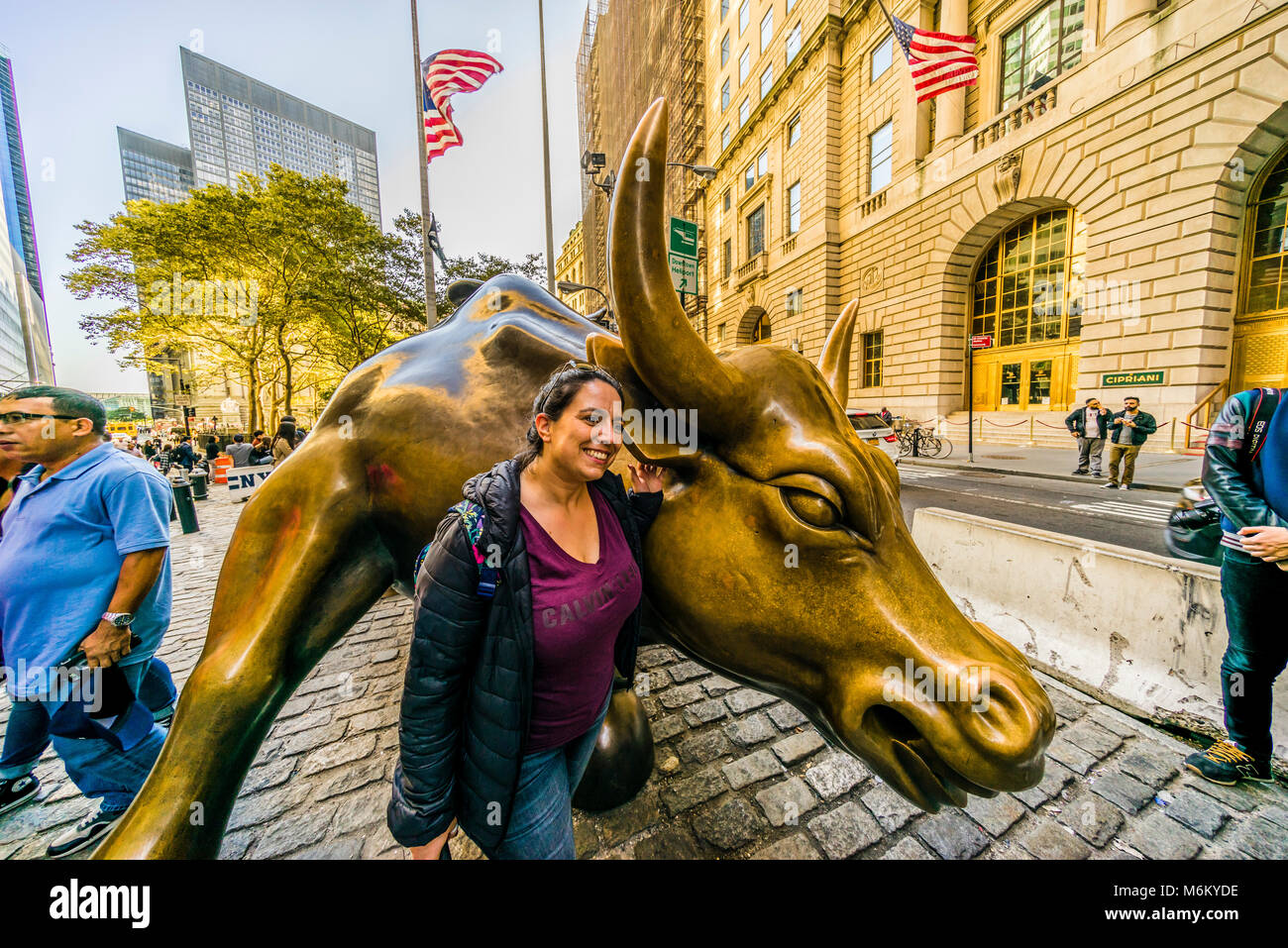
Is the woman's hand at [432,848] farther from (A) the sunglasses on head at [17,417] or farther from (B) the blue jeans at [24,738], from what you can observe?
(A) the sunglasses on head at [17,417]

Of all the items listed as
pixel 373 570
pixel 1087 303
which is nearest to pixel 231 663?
pixel 373 570

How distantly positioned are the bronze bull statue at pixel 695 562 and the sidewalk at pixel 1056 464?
39.3 ft

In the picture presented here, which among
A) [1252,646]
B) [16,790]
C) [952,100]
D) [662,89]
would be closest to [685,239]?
[952,100]

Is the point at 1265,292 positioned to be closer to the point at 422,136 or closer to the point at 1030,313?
the point at 1030,313

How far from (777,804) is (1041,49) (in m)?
24.6

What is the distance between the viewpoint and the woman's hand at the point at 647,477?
5.41ft

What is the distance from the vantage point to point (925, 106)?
62.7 ft

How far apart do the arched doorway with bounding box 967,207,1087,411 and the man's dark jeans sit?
18.1 m

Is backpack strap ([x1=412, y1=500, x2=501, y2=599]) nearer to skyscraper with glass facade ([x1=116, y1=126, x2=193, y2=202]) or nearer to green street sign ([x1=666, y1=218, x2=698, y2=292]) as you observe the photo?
green street sign ([x1=666, y1=218, x2=698, y2=292])

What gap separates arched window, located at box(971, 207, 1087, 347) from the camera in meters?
16.2

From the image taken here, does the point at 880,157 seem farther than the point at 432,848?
Yes

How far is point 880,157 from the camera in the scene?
21453mm
